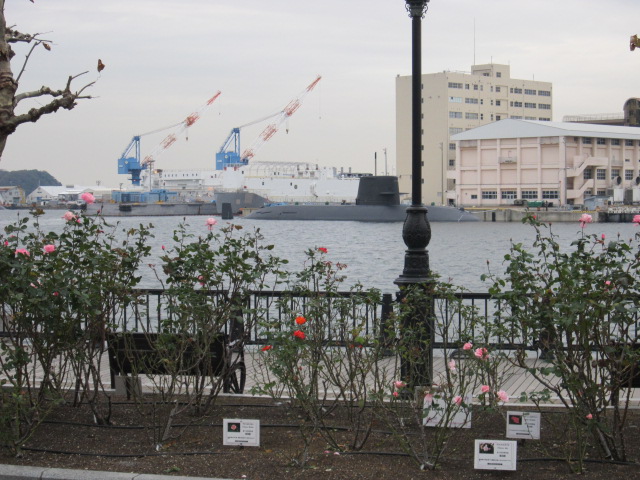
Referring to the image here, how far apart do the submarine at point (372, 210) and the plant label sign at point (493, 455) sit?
208ft

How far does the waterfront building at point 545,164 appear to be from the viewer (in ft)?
313

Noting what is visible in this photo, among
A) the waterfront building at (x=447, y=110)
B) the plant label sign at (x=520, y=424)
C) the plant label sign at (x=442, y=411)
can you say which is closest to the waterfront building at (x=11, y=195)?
the waterfront building at (x=447, y=110)

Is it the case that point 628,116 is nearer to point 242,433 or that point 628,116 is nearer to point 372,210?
point 372,210

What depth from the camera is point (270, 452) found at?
6328 mm

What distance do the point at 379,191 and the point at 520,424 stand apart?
72.8 m

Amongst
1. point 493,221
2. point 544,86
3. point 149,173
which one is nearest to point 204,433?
point 493,221

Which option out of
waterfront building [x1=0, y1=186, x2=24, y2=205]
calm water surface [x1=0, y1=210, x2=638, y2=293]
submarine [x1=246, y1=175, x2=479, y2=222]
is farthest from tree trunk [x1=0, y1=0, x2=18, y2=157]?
waterfront building [x1=0, y1=186, x2=24, y2=205]

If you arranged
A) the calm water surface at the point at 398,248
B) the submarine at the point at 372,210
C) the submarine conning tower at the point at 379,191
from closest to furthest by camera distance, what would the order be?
the calm water surface at the point at 398,248, the submarine conning tower at the point at 379,191, the submarine at the point at 372,210

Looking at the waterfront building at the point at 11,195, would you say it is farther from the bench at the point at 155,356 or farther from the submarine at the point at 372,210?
the bench at the point at 155,356

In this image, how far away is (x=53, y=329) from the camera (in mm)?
6723

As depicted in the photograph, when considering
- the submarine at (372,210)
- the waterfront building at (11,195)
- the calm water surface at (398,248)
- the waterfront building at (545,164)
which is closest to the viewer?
the calm water surface at (398,248)

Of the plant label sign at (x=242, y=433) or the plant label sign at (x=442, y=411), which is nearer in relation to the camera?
the plant label sign at (x=442, y=411)

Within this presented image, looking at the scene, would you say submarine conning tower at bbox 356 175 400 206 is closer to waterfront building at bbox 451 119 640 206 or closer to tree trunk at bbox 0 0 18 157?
waterfront building at bbox 451 119 640 206

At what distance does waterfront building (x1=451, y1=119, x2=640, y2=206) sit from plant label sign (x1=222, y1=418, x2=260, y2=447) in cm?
9189
